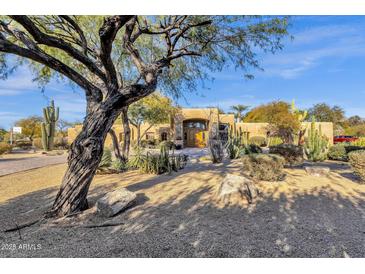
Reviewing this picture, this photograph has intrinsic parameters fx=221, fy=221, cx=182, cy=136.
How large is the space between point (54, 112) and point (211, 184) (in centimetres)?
2308

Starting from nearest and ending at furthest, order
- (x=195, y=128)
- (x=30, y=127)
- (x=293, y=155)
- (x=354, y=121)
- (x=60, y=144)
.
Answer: (x=293, y=155) < (x=60, y=144) < (x=195, y=128) < (x=30, y=127) < (x=354, y=121)

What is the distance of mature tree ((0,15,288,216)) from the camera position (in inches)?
154

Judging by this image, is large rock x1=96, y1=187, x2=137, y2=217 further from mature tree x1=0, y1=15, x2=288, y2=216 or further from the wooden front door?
the wooden front door

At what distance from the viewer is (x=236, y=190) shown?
4.81m

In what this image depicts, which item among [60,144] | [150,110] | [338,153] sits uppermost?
[150,110]

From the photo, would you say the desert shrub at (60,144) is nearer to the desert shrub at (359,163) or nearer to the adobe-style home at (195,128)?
the adobe-style home at (195,128)

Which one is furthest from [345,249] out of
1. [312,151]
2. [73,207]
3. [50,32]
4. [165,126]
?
[165,126]

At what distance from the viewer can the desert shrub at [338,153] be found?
12523 millimetres

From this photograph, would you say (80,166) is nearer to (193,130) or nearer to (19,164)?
(19,164)

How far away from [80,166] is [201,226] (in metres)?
2.41

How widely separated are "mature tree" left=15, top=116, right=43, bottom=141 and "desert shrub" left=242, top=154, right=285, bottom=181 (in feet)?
116

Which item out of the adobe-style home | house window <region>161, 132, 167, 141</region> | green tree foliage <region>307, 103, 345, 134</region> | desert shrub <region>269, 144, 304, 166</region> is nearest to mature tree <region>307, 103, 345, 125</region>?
green tree foliage <region>307, 103, 345, 134</region>

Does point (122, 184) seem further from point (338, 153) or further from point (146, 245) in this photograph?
point (338, 153)

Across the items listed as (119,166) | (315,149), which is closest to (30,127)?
(119,166)
